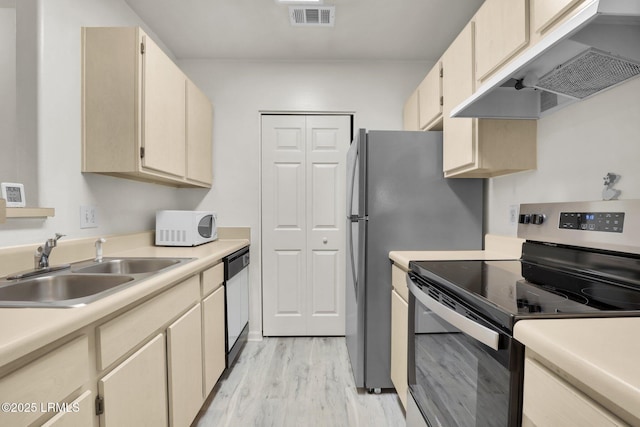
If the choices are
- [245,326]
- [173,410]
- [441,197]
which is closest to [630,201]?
[441,197]

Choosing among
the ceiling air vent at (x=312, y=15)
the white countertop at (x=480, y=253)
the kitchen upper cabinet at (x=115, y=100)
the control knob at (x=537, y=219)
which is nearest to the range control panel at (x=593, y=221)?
the control knob at (x=537, y=219)

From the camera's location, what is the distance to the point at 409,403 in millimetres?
1484

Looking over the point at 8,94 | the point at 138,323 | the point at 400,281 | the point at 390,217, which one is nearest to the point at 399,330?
the point at 400,281

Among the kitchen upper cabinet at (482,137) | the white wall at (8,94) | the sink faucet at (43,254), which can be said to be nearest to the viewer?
the sink faucet at (43,254)

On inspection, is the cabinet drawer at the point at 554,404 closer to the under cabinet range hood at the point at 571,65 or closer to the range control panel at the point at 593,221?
the range control panel at the point at 593,221

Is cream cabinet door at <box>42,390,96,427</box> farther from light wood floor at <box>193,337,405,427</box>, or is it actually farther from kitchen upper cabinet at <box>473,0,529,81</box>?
kitchen upper cabinet at <box>473,0,529,81</box>

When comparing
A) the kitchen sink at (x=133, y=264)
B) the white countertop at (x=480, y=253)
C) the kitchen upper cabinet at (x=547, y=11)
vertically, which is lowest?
the kitchen sink at (x=133, y=264)

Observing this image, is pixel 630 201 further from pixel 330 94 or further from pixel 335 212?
pixel 330 94

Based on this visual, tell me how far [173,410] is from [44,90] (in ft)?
5.08

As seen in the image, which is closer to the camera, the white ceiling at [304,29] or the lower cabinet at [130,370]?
the lower cabinet at [130,370]

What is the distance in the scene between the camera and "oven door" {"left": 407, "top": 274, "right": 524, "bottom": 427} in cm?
76

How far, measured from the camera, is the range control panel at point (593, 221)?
1.03 metres

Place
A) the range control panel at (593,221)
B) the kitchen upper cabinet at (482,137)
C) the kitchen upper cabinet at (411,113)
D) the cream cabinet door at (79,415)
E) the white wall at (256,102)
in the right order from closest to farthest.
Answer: the cream cabinet door at (79,415), the range control panel at (593,221), the kitchen upper cabinet at (482,137), the kitchen upper cabinet at (411,113), the white wall at (256,102)

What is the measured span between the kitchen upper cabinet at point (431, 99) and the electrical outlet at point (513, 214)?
0.71 m
